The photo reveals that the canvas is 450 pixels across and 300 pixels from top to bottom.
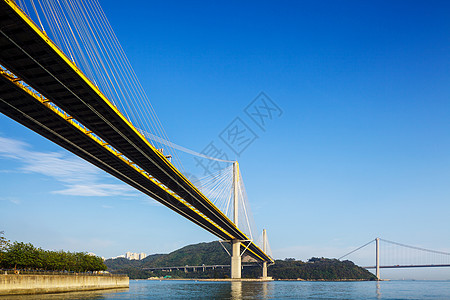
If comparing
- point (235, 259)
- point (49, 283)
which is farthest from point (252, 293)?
point (235, 259)

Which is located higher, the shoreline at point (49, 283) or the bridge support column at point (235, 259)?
the shoreline at point (49, 283)

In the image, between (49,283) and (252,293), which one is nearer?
(49,283)

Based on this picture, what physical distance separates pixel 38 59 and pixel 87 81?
375cm

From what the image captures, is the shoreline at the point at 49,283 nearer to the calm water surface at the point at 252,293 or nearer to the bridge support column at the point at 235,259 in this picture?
the calm water surface at the point at 252,293

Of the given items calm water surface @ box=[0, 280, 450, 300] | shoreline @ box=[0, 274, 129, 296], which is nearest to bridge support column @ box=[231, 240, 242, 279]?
calm water surface @ box=[0, 280, 450, 300]

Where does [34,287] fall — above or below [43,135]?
below

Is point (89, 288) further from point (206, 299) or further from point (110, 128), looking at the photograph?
point (110, 128)

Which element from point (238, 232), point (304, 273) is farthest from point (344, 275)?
point (238, 232)

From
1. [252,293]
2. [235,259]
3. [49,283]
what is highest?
[49,283]

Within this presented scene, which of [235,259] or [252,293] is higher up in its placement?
[252,293]

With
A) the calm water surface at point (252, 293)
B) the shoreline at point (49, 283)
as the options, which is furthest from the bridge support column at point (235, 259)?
the shoreline at point (49, 283)

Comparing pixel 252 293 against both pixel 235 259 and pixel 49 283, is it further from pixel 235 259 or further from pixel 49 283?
pixel 235 259

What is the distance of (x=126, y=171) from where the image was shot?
1965 inches

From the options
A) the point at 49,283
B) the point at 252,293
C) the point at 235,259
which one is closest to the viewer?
the point at 49,283
